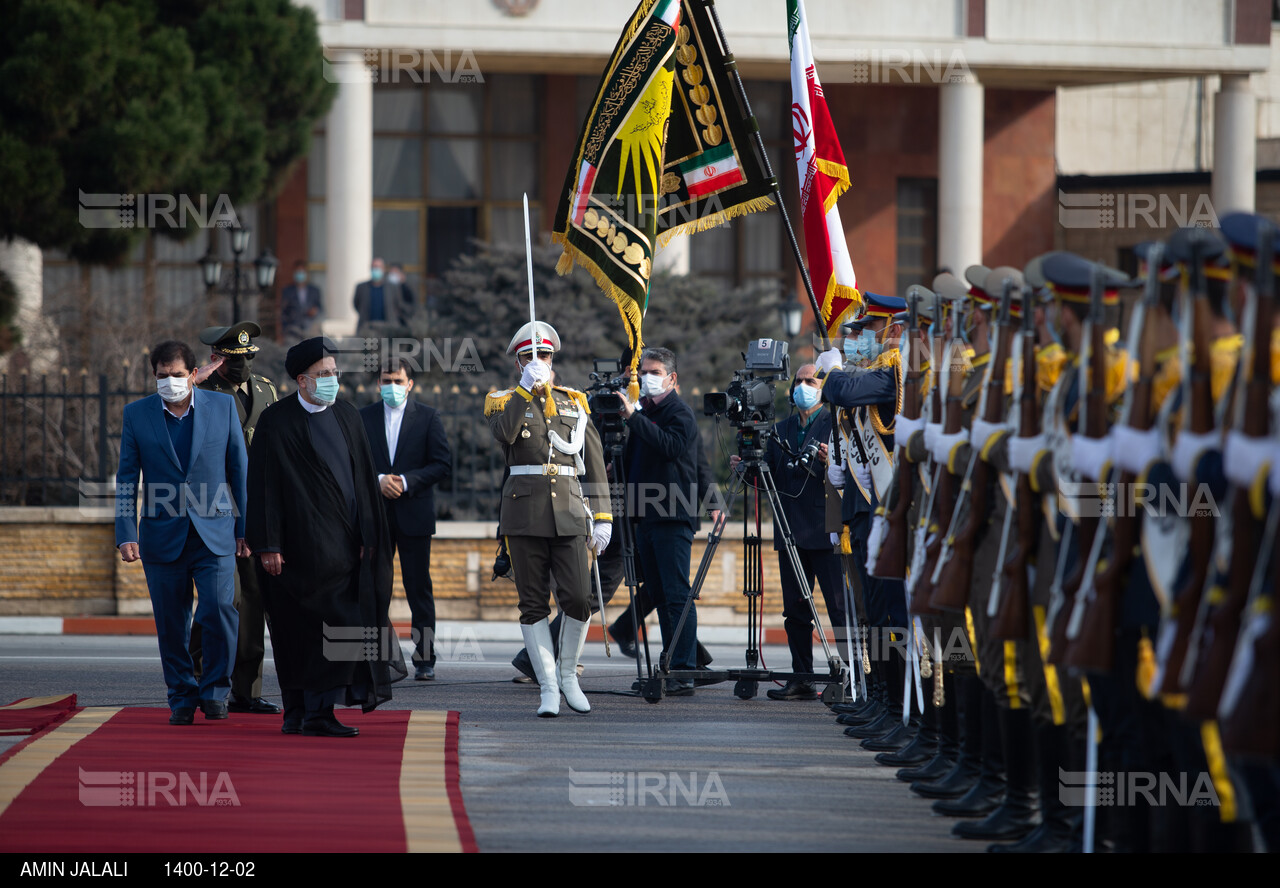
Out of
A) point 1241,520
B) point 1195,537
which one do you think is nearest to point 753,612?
point 1195,537

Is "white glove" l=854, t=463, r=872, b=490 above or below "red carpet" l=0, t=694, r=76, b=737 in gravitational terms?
above

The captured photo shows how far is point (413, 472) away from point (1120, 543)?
258 inches

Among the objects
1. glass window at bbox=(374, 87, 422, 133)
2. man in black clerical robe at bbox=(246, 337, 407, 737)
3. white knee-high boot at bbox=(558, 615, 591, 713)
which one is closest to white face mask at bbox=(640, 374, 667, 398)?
white knee-high boot at bbox=(558, 615, 591, 713)

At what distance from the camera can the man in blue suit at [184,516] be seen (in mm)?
8844

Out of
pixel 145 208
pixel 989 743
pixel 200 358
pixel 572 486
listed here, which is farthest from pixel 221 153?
pixel 989 743

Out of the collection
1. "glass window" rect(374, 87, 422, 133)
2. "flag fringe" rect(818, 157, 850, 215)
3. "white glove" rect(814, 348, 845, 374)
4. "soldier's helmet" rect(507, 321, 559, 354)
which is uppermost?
"glass window" rect(374, 87, 422, 133)

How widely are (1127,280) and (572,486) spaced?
4.26 m

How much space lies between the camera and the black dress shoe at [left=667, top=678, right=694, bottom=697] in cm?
1011

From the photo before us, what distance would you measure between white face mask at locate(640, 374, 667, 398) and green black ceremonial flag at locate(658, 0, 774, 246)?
0.84m

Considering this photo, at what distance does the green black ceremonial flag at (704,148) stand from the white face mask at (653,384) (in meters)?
0.84

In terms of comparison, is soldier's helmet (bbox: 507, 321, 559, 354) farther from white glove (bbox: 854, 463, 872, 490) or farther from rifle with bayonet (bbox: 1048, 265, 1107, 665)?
rifle with bayonet (bbox: 1048, 265, 1107, 665)

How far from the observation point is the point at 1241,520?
4191 mm

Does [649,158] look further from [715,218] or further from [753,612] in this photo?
[753,612]

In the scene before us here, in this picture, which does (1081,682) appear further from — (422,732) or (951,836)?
(422,732)
